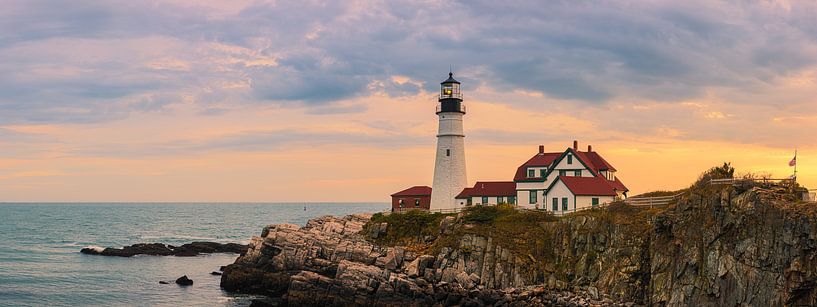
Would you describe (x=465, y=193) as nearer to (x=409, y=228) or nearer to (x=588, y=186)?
(x=409, y=228)

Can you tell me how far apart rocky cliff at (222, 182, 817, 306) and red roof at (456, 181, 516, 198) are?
27.4 ft

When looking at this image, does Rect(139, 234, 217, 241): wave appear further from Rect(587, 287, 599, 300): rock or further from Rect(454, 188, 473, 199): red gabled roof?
Rect(587, 287, 599, 300): rock

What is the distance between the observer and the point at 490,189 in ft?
192

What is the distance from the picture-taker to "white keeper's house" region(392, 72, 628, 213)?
52594 mm

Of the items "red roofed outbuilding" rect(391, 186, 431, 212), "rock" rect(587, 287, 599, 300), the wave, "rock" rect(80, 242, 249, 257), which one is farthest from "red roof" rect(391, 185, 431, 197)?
the wave

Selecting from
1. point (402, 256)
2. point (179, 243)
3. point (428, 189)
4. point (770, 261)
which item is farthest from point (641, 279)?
point (179, 243)

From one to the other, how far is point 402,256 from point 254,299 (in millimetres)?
9532

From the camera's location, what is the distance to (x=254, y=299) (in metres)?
45.2

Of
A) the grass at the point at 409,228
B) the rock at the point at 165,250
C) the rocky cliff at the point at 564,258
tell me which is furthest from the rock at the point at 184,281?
the rock at the point at 165,250

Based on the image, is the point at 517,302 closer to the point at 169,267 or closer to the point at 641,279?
the point at 641,279

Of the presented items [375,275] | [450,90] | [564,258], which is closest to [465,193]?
[450,90]

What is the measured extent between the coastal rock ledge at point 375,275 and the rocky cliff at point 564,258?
68 mm

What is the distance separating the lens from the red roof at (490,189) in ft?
189

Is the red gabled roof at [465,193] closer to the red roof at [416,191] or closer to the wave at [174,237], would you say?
the red roof at [416,191]
